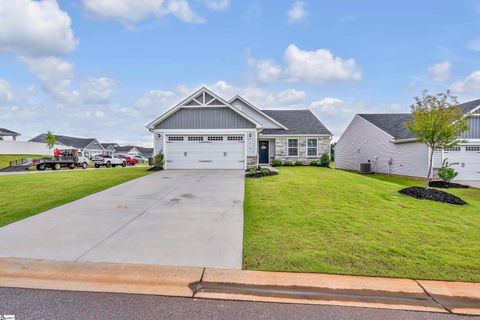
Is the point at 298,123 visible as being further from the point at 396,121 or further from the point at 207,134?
the point at 207,134

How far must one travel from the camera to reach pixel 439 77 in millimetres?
17469

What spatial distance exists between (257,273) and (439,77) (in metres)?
21.0

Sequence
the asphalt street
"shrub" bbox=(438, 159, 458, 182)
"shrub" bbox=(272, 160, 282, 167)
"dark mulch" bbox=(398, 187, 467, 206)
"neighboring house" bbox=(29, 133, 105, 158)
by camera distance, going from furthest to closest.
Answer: "neighboring house" bbox=(29, 133, 105, 158)
"shrub" bbox=(272, 160, 282, 167)
"shrub" bbox=(438, 159, 458, 182)
"dark mulch" bbox=(398, 187, 467, 206)
the asphalt street

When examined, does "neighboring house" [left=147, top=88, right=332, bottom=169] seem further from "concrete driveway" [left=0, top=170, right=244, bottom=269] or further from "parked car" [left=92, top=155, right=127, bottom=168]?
"parked car" [left=92, top=155, right=127, bottom=168]

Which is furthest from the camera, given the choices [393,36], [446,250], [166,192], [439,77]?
[439,77]

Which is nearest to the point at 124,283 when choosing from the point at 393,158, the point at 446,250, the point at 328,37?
the point at 446,250

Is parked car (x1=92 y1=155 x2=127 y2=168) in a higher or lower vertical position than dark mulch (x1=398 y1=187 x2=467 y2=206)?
higher

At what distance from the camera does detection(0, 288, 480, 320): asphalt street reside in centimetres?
285

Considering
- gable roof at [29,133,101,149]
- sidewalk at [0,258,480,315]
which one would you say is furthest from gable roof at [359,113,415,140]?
gable roof at [29,133,101,149]

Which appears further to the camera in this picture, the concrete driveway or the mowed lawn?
the concrete driveway

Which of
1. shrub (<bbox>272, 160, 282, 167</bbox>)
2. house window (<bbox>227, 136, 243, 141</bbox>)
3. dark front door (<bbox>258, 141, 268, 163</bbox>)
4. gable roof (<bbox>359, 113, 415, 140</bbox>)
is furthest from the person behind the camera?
dark front door (<bbox>258, 141, 268, 163</bbox>)

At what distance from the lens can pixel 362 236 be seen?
5.33m

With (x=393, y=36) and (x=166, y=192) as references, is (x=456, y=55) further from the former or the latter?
(x=166, y=192)

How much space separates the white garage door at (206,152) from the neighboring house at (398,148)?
40.2 feet
